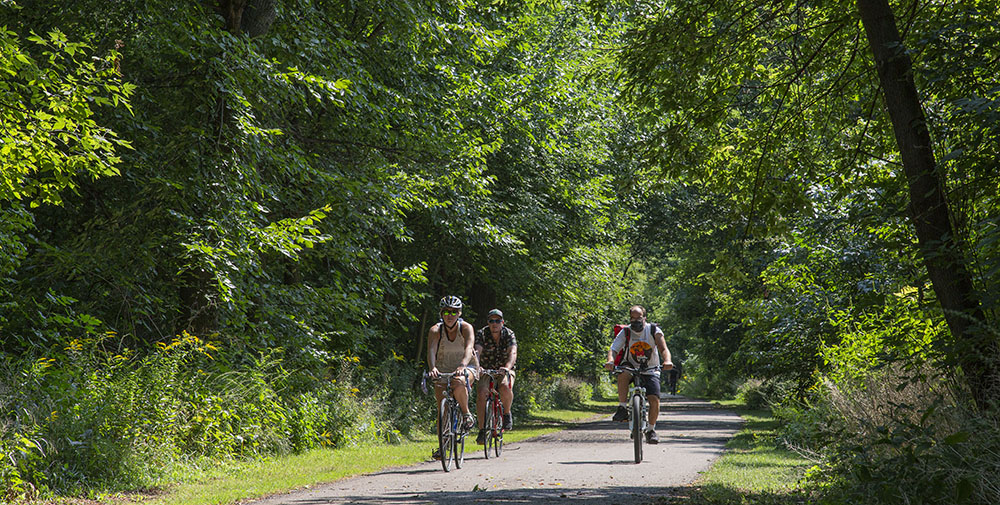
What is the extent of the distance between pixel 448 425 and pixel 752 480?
12.2 feet

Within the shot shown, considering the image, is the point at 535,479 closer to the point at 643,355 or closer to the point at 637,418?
the point at 637,418

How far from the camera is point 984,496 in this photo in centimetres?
557

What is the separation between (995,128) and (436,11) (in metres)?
11.3

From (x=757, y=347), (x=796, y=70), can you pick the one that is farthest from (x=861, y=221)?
(x=757, y=347)

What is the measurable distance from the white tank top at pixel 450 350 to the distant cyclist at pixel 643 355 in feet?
7.17

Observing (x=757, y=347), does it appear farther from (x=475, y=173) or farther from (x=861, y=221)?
(x=861, y=221)

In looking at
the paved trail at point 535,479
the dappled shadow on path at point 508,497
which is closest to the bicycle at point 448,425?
the paved trail at point 535,479

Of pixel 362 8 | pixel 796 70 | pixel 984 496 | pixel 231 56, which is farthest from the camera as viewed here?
pixel 362 8

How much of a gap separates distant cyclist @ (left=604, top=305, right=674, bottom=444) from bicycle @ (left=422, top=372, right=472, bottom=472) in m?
2.34

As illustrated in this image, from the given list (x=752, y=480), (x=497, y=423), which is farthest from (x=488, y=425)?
(x=752, y=480)

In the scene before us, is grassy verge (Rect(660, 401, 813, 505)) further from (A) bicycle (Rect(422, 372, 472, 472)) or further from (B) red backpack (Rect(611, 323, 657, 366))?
(A) bicycle (Rect(422, 372, 472, 472))

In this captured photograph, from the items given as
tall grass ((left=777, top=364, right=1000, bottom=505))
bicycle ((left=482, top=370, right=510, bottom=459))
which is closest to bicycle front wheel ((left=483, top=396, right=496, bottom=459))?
bicycle ((left=482, top=370, right=510, bottom=459))

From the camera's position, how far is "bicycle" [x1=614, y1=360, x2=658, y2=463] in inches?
486

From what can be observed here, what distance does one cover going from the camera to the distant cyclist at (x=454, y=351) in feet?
38.1
